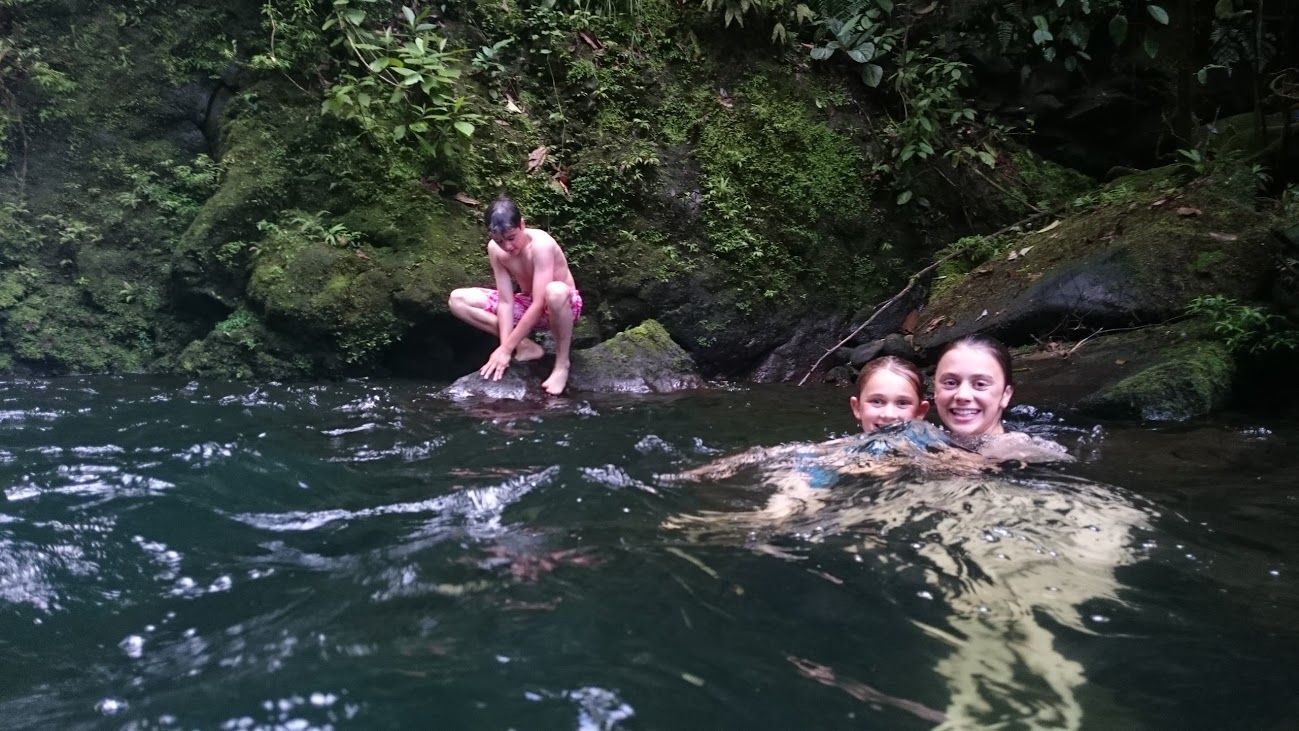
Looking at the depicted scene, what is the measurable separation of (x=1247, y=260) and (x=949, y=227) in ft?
9.32

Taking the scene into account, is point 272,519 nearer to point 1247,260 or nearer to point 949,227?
point 1247,260

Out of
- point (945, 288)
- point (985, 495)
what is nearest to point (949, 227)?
point (945, 288)

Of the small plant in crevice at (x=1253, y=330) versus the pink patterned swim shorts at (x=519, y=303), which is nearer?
the small plant in crevice at (x=1253, y=330)

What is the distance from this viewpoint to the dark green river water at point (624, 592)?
1.81 metres

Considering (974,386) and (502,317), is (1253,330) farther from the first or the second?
(502,317)

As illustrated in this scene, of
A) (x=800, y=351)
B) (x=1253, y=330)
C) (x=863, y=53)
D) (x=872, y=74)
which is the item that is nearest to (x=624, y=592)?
(x=1253, y=330)

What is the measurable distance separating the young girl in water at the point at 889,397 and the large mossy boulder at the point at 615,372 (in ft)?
8.26

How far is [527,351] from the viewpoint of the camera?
21.0 feet

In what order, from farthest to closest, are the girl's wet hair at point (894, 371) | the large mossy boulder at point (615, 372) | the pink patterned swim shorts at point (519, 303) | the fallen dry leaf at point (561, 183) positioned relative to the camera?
the fallen dry leaf at point (561, 183) → the pink patterned swim shorts at point (519, 303) → the large mossy boulder at point (615, 372) → the girl's wet hair at point (894, 371)

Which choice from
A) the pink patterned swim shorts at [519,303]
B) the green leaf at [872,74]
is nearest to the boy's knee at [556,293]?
the pink patterned swim shorts at [519,303]

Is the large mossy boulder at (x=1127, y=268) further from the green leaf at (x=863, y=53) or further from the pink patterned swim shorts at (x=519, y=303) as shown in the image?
the pink patterned swim shorts at (x=519, y=303)

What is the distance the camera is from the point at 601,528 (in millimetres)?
2861

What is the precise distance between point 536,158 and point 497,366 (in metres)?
2.45

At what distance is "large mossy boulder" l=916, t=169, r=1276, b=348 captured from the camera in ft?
19.8
